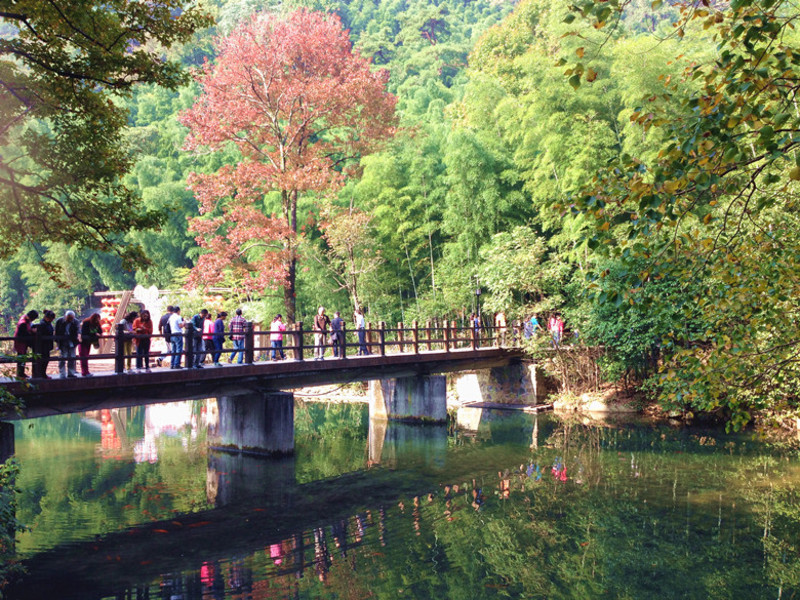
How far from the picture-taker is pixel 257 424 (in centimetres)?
1469

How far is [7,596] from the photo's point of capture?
23.6 feet

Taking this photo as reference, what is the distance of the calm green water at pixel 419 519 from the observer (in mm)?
7695

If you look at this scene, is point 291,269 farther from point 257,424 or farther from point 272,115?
point 257,424

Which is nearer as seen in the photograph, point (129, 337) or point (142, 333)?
point (129, 337)

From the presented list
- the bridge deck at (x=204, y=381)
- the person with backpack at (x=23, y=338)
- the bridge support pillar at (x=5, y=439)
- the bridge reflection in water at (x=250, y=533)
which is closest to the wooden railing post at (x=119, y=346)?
the bridge deck at (x=204, y=381)

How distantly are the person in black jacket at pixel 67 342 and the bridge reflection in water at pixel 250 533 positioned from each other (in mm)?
2661

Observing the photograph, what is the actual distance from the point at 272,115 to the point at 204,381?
11.0 m

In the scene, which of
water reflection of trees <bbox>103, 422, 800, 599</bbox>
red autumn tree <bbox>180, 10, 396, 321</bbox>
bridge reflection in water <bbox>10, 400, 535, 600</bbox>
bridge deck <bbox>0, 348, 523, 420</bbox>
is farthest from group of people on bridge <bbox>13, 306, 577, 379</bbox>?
water reflection of trees <bbox>103, 422, 800, 599</bbox>

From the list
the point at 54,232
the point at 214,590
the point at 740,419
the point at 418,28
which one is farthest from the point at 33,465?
the point at 418,28

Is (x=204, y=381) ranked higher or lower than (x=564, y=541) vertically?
higher

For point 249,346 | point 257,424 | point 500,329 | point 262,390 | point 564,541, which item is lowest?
point 564,541

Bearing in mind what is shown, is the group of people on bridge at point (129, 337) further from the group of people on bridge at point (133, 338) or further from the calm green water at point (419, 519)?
the calm green water at point (419, 519)

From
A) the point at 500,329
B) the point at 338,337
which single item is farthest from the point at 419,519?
the point at 500,329

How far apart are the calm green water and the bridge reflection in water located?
1.4 inches
